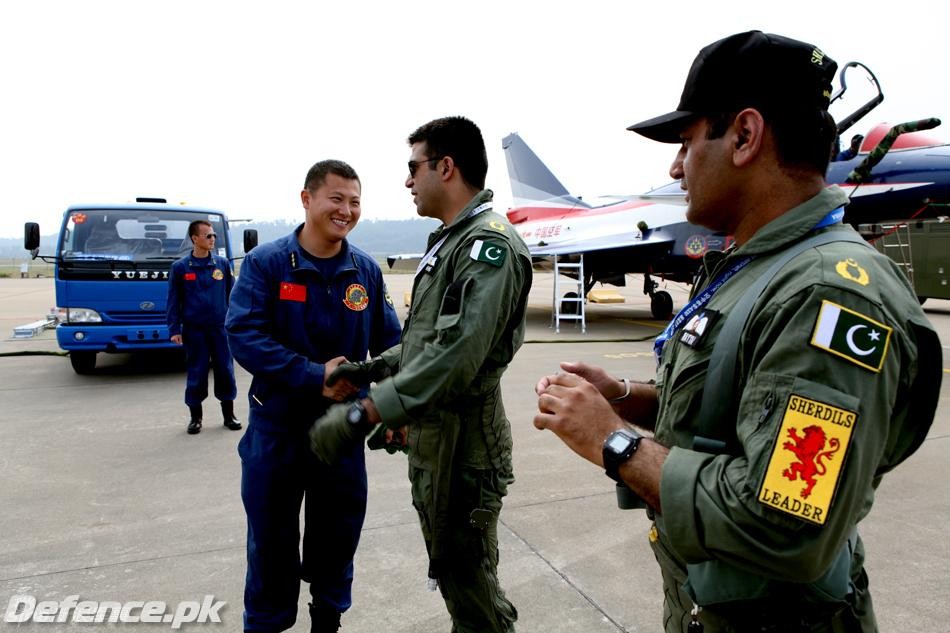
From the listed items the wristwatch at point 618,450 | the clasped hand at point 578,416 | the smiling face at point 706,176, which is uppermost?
the smiling face at point 706,176

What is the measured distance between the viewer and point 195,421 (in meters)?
5.65

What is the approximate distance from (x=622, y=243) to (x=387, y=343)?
37.8ft

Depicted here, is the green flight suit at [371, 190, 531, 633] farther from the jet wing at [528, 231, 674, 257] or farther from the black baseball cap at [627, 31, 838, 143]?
the jet wing at [528, 231, 674, 257]

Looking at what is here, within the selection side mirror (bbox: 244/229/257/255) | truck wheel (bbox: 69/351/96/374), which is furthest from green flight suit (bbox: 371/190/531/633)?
truck wheel (bbox: 69/351/96/374)

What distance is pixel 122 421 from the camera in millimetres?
5914

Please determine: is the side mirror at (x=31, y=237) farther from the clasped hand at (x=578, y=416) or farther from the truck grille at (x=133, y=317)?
the clasped hand at (x=578, y=416)

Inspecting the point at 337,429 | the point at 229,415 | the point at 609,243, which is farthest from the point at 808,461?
the point at 609,243

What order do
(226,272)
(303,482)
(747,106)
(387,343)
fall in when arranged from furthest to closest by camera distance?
1. (226,272)
2. (387,343)
3. (303,482)
4. (747,106)

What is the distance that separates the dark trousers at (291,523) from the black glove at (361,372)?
0.94ft

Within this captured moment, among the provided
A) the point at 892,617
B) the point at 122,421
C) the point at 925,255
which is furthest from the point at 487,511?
A: the point at 925,255

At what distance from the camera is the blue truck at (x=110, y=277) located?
7.43 meters

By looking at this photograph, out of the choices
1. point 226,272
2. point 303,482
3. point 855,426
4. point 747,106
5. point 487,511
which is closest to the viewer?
point 855,426

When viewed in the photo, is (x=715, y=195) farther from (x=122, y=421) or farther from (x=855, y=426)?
(x=122, y=421)

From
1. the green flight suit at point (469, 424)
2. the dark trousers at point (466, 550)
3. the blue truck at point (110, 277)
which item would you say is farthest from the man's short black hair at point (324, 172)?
the blue truck at point (110, 277)
